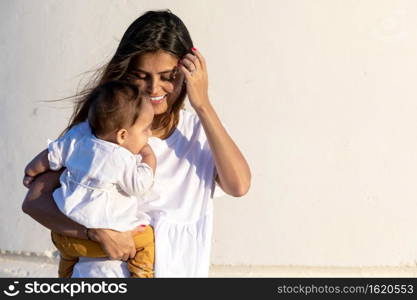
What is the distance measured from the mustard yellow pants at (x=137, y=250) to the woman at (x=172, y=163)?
0.02 m

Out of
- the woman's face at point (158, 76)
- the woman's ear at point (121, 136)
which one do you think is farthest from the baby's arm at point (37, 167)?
the woman's face at point (158, 76)

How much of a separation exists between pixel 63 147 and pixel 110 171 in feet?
0.74

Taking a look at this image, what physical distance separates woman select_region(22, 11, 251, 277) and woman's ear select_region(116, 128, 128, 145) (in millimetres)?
190

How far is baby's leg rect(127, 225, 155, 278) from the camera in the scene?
2637mm

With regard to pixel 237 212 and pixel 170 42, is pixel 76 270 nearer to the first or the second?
pixel 170 42

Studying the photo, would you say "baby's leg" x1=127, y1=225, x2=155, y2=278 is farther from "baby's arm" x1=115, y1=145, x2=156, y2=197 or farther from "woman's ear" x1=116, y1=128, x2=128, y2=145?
"woman's ear" x1=116, y1=128, x2=128, y2=145

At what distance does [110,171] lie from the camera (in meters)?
2.58

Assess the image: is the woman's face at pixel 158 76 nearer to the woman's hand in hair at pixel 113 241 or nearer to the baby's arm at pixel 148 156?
the baby's arm at pixel 148 156

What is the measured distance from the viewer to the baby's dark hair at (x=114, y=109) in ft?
8.57

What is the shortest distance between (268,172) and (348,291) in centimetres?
106

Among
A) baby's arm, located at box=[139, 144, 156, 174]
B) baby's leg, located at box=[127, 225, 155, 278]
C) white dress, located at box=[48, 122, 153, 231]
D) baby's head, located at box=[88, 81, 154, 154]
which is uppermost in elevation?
baby's head, located at box=[88, 81, 154, 154]

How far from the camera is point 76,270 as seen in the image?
8.83ft

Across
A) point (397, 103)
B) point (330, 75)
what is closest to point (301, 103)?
point (330, 75)

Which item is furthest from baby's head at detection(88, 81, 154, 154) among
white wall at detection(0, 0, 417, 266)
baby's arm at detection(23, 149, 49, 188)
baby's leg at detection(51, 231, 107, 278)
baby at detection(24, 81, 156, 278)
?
white wall at detection(0, 0, 417, 266)
